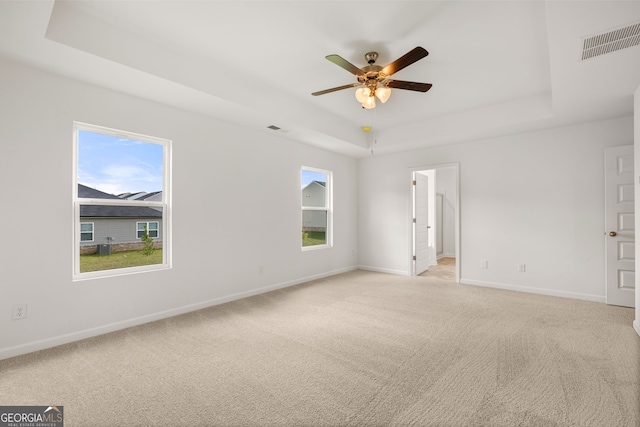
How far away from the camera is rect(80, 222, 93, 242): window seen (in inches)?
119

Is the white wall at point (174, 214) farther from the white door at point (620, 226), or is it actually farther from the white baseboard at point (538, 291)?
the white door at point (620, 226)

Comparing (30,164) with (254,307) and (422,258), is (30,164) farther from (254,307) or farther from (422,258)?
(422,258)

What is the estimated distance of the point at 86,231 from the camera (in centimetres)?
305

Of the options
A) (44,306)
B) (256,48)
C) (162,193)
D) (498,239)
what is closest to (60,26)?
(256,48)

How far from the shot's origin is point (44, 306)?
271 centimetres

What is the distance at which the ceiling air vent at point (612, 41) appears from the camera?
219 cm

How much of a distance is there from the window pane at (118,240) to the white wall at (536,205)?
446 centimetres

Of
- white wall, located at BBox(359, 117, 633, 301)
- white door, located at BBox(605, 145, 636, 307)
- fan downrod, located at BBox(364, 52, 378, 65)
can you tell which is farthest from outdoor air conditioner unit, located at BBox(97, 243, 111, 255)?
white door, located at BBox(605, 145, 636, 307)

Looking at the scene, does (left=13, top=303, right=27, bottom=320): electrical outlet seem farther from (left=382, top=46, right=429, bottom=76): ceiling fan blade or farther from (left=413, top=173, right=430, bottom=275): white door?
(left=413, top=173, right=430, bottom=275): white door

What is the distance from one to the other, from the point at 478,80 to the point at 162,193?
4041 millimetres

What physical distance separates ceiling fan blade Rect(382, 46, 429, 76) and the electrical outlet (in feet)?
12.6

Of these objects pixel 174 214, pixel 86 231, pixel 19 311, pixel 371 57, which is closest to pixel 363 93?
pixel 371 57

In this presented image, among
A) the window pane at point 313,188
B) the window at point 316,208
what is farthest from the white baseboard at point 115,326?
the window pane at point 313,188

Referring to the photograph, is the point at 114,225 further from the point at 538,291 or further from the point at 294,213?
the point at 538,291
